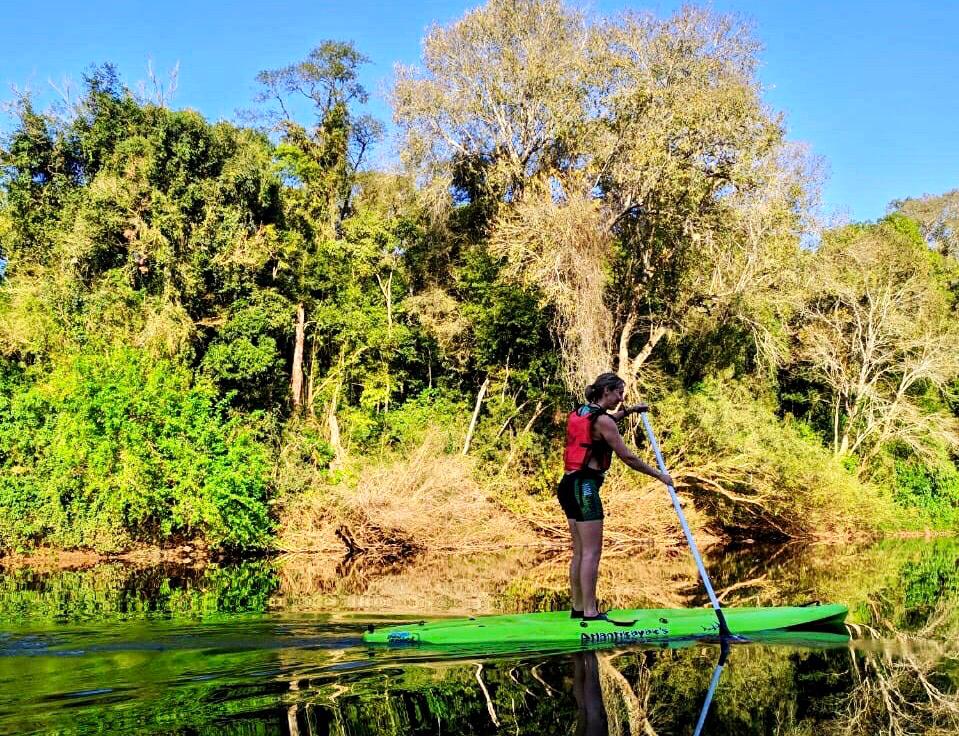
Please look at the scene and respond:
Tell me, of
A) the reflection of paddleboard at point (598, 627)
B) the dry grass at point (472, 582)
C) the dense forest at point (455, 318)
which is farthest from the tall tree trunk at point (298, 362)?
the reflection of paddleboard at point (598, 627)

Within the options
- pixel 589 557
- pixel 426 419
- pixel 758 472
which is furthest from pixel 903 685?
pixel 426 419

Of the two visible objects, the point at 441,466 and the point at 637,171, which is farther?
the point at 637,171

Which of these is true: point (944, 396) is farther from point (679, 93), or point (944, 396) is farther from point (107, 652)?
point (107, 652)

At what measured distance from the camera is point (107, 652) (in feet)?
25.8

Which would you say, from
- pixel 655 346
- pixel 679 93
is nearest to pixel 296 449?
pixel 655 346

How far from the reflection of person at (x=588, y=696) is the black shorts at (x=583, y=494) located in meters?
1.18

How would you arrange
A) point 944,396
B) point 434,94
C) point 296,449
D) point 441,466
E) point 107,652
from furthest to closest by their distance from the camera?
point 944,396 → point 434,94 → point 296,449 → point 441,466 → point 107,652

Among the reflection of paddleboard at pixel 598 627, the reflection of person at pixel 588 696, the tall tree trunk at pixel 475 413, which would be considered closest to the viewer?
the reflection of person at pixel 588 696

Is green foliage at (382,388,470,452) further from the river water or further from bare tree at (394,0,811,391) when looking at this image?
the river water

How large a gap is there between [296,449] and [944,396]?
20.7 m

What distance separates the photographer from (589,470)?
8.54m

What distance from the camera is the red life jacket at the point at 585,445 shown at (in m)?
8.51

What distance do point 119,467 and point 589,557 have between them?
41.3ft

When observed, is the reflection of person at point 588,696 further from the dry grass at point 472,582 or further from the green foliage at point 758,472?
the green foliage at point 758,472
